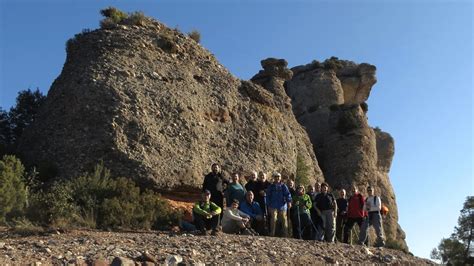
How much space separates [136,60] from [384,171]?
2608 centimetres

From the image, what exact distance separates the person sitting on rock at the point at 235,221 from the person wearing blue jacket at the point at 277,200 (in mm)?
691

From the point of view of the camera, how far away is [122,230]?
13250 millimetres

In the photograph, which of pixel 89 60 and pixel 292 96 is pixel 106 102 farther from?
pixel 292 96

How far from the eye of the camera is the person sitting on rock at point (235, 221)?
13.7 metres

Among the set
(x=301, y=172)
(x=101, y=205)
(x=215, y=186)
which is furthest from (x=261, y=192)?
(x=301, y=172)

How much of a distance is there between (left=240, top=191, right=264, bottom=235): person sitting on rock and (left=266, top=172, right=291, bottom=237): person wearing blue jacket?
330 mm

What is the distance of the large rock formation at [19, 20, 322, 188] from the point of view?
1697cm

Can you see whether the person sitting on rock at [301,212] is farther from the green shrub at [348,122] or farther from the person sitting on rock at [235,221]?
the green shrub at [348,122]

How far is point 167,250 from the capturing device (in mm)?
10266

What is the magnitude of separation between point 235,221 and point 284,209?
138 centimetres

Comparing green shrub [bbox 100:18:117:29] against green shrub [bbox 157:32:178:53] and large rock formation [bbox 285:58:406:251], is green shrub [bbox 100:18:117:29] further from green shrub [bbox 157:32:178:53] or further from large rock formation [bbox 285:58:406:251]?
large rock formation [bbox 285:58:406:251]

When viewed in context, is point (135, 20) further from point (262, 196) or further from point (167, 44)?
point (262, 196)

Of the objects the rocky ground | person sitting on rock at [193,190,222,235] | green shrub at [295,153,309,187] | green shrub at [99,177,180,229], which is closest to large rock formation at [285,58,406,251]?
green shrub at [295,153,309,187]

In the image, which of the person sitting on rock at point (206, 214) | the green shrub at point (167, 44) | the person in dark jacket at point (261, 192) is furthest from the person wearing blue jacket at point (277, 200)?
the green shrub at point (167, 44)
